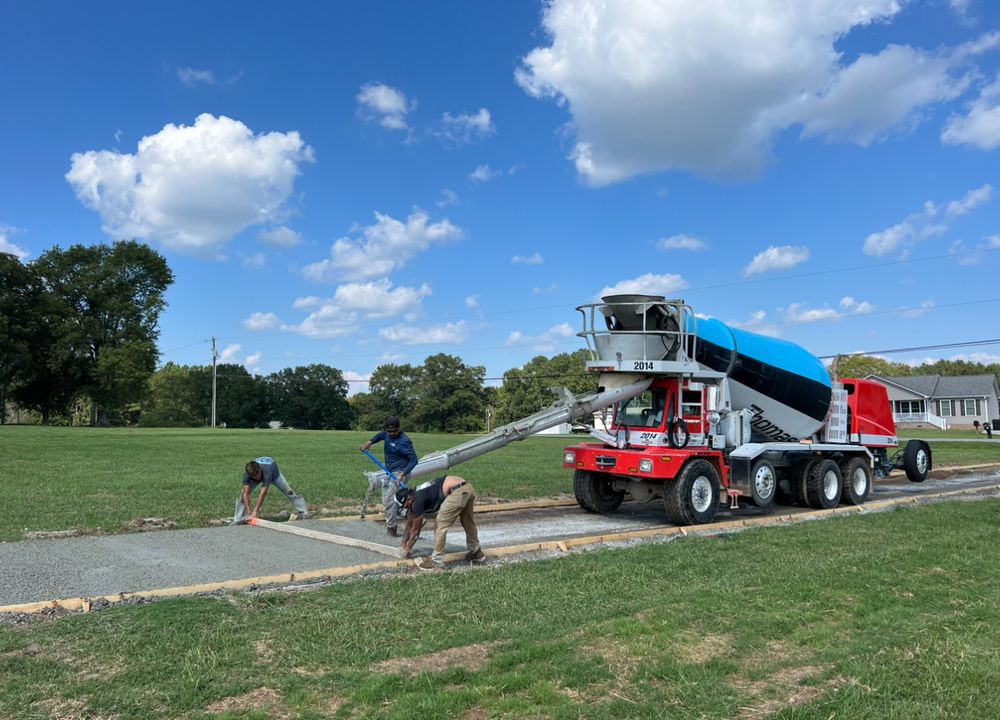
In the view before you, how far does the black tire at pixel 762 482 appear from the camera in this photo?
13648 millimetres

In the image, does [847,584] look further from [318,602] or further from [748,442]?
[748,442]

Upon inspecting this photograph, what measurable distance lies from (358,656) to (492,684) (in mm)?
1160

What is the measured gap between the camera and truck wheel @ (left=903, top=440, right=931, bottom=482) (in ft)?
68.3

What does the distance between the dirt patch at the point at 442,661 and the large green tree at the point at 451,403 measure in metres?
93.3

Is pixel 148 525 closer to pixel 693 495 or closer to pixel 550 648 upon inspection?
pixel 550 648

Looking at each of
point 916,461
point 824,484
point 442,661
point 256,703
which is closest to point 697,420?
point 824,484


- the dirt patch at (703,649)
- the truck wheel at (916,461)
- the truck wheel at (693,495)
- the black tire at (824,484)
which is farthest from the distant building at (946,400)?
the dirt patch at (703,649)

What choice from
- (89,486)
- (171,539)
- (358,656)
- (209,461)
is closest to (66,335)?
(209,461)

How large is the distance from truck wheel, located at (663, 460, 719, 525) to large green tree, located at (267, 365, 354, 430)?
101689 mm

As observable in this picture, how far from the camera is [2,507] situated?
1377 centimetres

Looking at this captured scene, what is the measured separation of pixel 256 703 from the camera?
192 inches

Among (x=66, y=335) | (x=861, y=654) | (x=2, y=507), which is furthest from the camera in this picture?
(x=66, y=335)

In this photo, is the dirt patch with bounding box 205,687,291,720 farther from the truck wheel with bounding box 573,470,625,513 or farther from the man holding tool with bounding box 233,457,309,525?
the truck wheel with bounding box 573,470,625,513

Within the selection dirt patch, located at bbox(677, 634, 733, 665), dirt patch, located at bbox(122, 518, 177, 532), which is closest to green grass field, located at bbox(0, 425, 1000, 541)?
dirt patch, located at bbox(122, 518, 177, 532)
